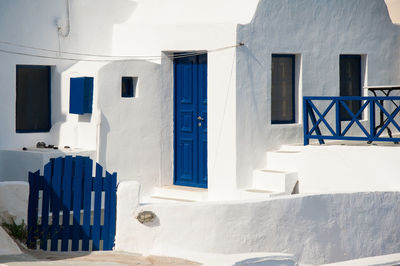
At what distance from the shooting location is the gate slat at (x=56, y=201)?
35.3ft

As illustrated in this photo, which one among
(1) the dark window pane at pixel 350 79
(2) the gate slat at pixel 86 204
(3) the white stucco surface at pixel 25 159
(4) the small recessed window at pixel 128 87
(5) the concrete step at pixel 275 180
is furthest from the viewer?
(1) the dark window pane at pixel 350 79

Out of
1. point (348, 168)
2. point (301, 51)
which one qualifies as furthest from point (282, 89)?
point (348, 168)

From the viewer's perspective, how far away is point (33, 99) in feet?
47.4

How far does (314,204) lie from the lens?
36.4 ft

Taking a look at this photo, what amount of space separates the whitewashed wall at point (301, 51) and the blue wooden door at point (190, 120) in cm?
87

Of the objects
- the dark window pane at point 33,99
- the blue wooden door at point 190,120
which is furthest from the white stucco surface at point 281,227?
the dark window pane at point 33,99

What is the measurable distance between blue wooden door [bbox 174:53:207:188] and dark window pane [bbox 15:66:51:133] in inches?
97.2

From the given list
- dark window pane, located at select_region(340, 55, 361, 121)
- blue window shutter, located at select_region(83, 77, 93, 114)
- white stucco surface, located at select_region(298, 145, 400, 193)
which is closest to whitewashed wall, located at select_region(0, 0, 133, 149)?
blue window shutter, located at select_region(83, 77, 93, 114)

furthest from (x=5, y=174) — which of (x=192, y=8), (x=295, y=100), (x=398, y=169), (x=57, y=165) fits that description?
(x=398, y=169)

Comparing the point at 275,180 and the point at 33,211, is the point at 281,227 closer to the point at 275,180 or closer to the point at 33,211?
the point at 275,180

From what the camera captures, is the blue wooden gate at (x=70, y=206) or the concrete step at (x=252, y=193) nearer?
the blue wooden gate at (x=70, y=206)

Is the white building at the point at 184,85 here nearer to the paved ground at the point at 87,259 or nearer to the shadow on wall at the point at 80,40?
the shadow on wall at the point at 80,40

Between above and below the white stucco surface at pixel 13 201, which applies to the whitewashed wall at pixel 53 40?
above

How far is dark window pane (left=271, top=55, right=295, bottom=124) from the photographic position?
1438cm
